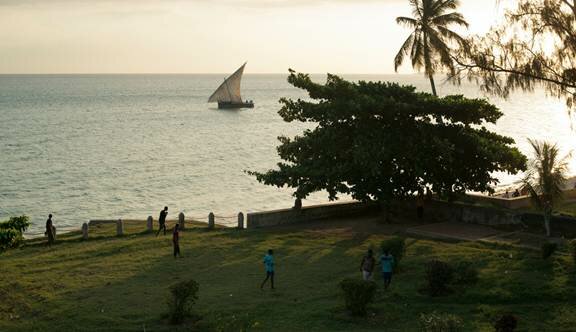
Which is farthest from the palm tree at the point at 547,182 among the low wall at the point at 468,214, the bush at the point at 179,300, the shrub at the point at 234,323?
the bush at the point at 179,300

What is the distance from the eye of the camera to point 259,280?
22.5 m

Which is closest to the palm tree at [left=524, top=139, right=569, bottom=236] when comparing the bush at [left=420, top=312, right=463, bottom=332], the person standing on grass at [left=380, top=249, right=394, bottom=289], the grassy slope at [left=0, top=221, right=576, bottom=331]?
the grassy slope at [left=0, top=221, right=576, bottom=331]

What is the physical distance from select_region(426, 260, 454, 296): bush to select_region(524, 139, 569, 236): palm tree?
9214 mm

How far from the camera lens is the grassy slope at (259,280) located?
18438 mm

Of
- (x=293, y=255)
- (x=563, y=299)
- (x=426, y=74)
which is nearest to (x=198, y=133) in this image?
(x=426, y=74)

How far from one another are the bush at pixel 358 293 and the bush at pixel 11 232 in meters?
17.2

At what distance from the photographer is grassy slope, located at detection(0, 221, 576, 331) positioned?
18.4m

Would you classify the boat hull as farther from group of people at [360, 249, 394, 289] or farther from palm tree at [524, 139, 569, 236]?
group of people at [360, 249, 394, 289]

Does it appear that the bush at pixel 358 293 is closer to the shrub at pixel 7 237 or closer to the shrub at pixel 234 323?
the shrub at pixel 234 323

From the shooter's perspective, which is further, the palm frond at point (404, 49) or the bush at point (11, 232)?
the palm frond at point (404, 49)

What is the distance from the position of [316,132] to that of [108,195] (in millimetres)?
34574

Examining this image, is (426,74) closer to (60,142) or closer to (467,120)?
(467,120)

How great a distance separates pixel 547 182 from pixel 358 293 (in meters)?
13.2

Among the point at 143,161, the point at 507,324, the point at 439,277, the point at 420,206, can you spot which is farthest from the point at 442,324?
the point at 143,161
